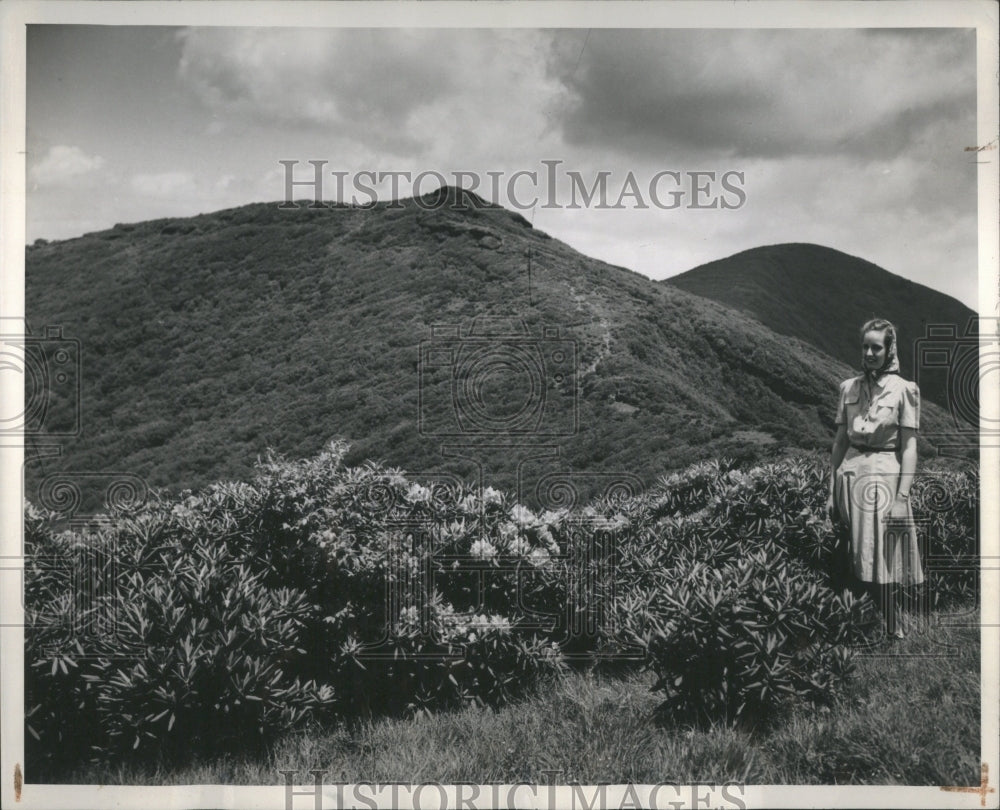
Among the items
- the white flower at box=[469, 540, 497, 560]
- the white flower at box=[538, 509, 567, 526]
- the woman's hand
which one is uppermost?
the woman's hand

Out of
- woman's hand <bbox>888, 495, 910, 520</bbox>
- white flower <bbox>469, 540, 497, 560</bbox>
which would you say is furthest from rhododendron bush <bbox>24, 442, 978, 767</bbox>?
woman's hand <bbox>888, 495, 910, 520</bbox>

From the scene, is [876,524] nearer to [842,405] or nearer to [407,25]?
[842,405]

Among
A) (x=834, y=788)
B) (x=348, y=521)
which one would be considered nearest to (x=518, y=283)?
(x=348, y=521)

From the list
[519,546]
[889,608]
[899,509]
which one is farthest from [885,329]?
[519,546]

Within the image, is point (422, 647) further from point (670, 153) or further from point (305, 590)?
point (670, 153)

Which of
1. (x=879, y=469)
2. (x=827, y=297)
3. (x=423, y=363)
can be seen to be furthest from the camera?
(x=827, y=297)

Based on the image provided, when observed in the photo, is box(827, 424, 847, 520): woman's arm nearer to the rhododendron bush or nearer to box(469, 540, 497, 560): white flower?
the rhododendron bush
